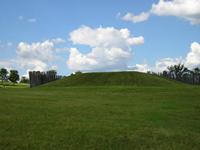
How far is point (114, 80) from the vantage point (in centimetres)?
5325

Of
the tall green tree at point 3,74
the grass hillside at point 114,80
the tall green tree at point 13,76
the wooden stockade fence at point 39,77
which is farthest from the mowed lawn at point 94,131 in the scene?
the tall green tree at point 3,74

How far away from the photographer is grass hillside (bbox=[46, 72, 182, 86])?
50.9 meters

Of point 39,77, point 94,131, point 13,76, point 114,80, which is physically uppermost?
point 13,76

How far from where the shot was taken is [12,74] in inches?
4478

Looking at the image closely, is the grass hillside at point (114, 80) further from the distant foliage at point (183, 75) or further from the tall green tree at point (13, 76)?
the tall green tree at point (13, 76)

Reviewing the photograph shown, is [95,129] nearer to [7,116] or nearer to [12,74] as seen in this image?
[7,116]

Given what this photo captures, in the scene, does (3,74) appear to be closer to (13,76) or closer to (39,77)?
(13,76)

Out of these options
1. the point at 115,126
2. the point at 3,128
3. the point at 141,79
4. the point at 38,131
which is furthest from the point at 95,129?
the point at 141,79

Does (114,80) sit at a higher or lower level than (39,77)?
lower

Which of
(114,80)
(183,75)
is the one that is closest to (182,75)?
(183,75)

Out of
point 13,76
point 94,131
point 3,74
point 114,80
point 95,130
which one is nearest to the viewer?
point 94,131

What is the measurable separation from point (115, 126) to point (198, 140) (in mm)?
2930

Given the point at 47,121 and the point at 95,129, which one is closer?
the point at 95,129

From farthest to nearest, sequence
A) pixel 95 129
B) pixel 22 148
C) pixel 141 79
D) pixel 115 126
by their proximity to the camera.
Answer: pixel 141 79, pixel 115 126, pixel 95 129, pixel 22 148
